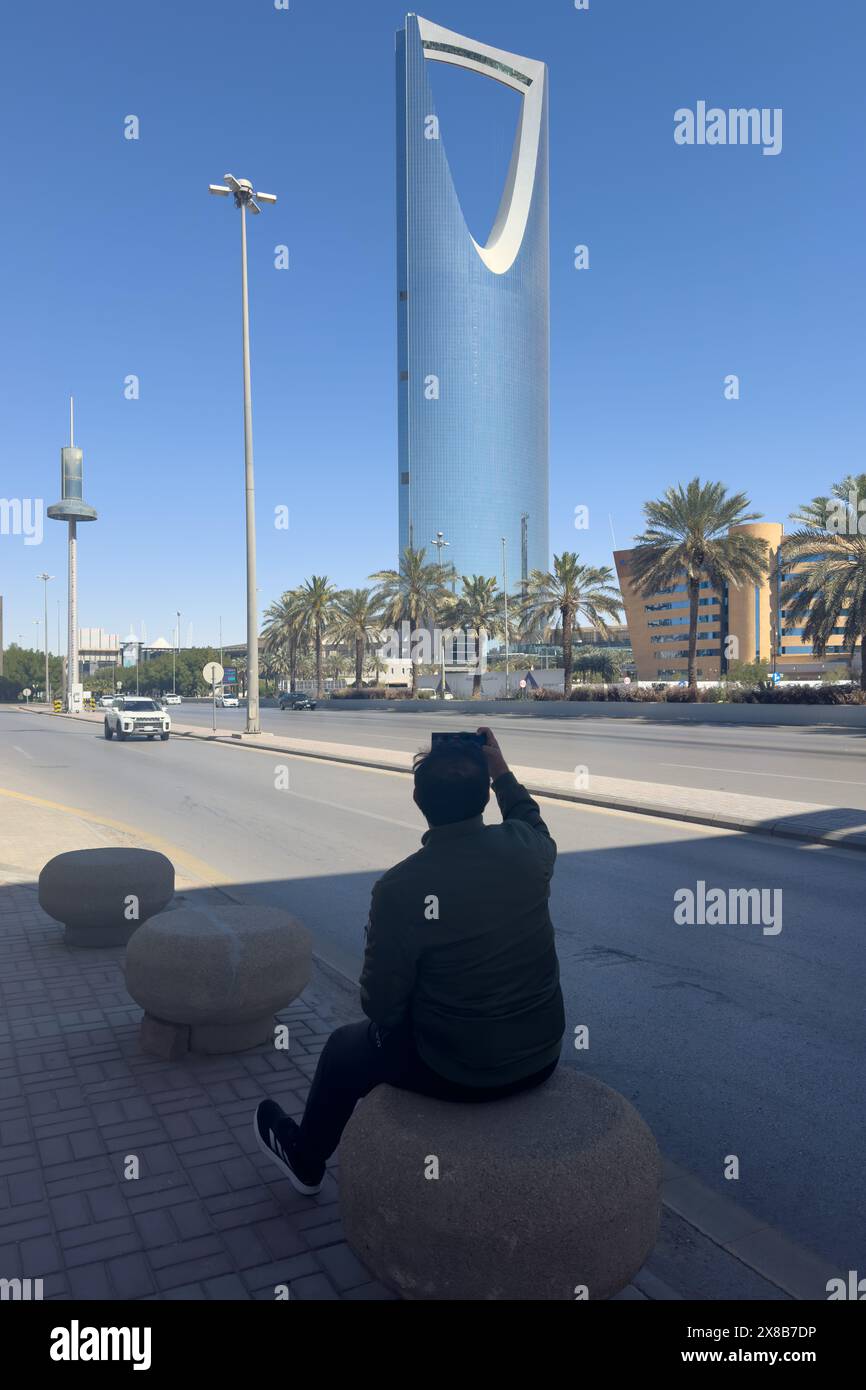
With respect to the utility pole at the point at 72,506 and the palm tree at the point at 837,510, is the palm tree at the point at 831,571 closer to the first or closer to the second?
the palm tree at the point at 837,510

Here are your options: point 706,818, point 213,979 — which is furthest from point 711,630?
point 213,979

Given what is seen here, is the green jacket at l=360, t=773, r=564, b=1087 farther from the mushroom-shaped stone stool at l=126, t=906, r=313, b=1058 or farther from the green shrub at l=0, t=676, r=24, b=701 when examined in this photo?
the green shrub at l=0, t=676, r=24, b=701

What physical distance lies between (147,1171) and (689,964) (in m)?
3.78

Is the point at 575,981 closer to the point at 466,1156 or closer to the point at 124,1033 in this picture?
the point at 124,1033

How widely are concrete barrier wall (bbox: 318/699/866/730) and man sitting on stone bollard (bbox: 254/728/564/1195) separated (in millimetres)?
33553

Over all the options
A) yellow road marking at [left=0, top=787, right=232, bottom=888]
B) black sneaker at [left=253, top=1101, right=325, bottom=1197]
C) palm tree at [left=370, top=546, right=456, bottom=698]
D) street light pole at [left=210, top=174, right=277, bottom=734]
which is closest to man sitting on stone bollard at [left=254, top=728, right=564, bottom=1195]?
black sneaker at [left=253, top=1101, right=325, bottom=1197]

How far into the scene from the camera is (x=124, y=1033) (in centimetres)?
482

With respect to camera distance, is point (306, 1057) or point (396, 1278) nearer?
point (396, 1278)

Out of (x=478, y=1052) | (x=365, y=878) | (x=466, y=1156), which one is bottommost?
(x=365, y=878)

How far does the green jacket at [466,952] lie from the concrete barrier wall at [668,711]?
110 ft

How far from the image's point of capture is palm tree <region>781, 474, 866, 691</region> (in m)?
35.3

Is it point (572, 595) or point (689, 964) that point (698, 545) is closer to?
point (572, 595)
